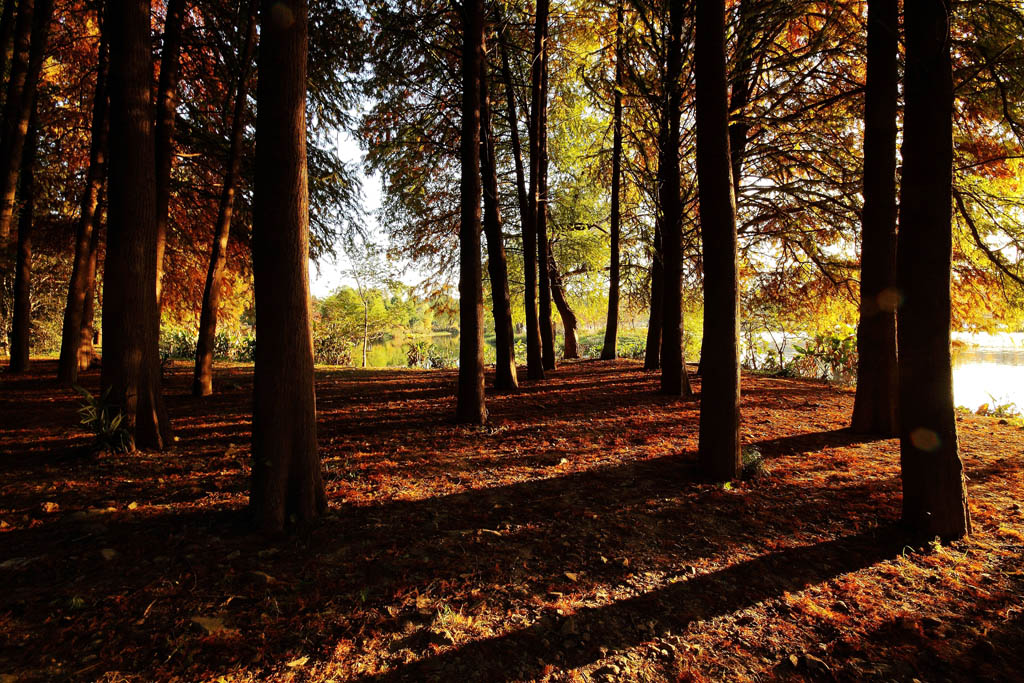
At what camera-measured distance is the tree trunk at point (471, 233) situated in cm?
568

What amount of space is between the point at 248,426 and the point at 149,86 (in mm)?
4114

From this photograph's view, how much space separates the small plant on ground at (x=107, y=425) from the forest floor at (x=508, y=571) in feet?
0.59

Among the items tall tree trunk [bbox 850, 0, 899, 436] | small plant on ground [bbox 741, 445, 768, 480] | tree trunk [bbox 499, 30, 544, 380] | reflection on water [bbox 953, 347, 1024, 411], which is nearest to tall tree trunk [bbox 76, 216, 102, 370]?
tree trunk [bbox 499, 30, 544, 380]

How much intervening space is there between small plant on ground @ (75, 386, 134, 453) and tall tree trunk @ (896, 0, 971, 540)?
692 cm

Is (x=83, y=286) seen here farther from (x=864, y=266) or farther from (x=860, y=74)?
(x=860, y=74)

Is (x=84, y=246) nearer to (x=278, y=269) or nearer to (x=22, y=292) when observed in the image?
(x=22, y=292)

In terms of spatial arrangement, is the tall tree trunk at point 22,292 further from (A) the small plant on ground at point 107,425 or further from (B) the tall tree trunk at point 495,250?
(B) the tall tree trunk at point 495,250

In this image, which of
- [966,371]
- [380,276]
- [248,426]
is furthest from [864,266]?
[380,276]

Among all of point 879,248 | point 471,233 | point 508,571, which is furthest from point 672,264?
point 508,571

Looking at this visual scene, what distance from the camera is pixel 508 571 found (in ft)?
8.43

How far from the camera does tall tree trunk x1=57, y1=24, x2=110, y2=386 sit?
28.5 feet

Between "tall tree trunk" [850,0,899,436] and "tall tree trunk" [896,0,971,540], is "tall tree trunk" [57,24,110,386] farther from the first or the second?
"tall tree trunk" [850,0,899,436]

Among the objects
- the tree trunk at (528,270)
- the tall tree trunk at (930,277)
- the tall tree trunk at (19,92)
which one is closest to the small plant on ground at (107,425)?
the tall tree trunk at (19,92)

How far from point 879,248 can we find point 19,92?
13.3 meters
